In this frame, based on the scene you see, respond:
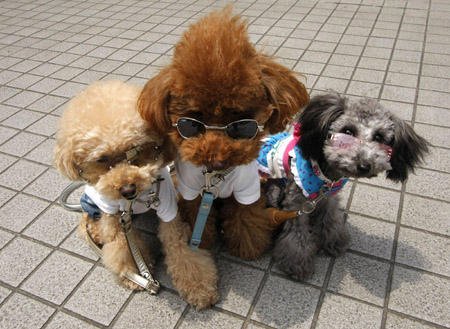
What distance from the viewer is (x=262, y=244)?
7.73 ft

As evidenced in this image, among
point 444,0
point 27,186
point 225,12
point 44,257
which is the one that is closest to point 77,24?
point 27,186

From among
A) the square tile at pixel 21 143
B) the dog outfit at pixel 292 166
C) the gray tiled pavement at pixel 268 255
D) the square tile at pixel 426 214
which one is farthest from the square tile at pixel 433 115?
the square tile at pixel 21 143

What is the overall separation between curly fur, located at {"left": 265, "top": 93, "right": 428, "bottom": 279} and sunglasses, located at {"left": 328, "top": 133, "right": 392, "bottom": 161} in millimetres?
24

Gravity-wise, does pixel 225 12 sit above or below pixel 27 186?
above

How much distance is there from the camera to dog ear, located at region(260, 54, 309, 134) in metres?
1.65

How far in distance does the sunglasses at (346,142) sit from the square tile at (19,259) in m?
2.09

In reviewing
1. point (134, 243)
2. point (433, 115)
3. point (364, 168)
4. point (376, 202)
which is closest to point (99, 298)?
point (134, 243)

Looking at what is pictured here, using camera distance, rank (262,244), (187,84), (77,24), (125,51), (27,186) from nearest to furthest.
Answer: (187,84)
(262,244)
(27,186)
(125,51)
(77,24)

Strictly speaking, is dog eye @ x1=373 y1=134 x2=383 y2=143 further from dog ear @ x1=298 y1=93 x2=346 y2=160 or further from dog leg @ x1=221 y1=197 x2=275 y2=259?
dog leg @ x1=221 y1=197 x2=275 y2=259

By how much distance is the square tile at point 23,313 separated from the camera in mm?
2047

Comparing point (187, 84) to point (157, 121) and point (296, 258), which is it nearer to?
point (157, 121)

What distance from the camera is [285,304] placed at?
2.09m

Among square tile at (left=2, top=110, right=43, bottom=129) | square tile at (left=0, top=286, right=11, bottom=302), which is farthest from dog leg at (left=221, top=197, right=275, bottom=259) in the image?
square tile at (left=2, top=110, right=43, bottom=129)

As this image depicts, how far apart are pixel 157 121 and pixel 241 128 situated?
16.0 inches
